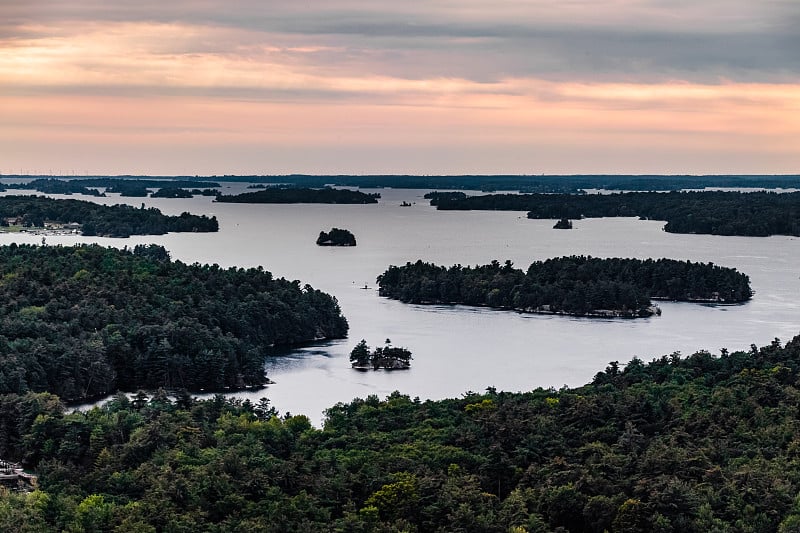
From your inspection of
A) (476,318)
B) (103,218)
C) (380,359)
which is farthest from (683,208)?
(380,359)

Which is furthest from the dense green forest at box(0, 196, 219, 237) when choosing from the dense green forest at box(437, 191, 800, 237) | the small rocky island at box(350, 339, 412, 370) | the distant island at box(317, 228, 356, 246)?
the small rocky island at box(350, 339, 412, 370)

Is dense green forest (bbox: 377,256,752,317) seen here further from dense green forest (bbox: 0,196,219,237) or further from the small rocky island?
dense green forest (bbox: 0,196,219,237)

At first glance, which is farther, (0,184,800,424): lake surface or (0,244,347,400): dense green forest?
(0,184,800,424): lake surface

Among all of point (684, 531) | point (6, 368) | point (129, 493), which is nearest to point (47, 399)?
point (6, 368)

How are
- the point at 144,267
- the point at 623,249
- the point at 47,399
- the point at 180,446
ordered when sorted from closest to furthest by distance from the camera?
1. the point at 180,446
2. the point at 47,399
3. the point at 144,267
4. the point at 623,249

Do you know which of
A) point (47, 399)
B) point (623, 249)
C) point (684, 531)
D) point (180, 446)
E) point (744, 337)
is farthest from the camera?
point (623, 249)

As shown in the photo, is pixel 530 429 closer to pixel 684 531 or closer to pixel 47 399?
pixel 684 531

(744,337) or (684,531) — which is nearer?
(684,531)
